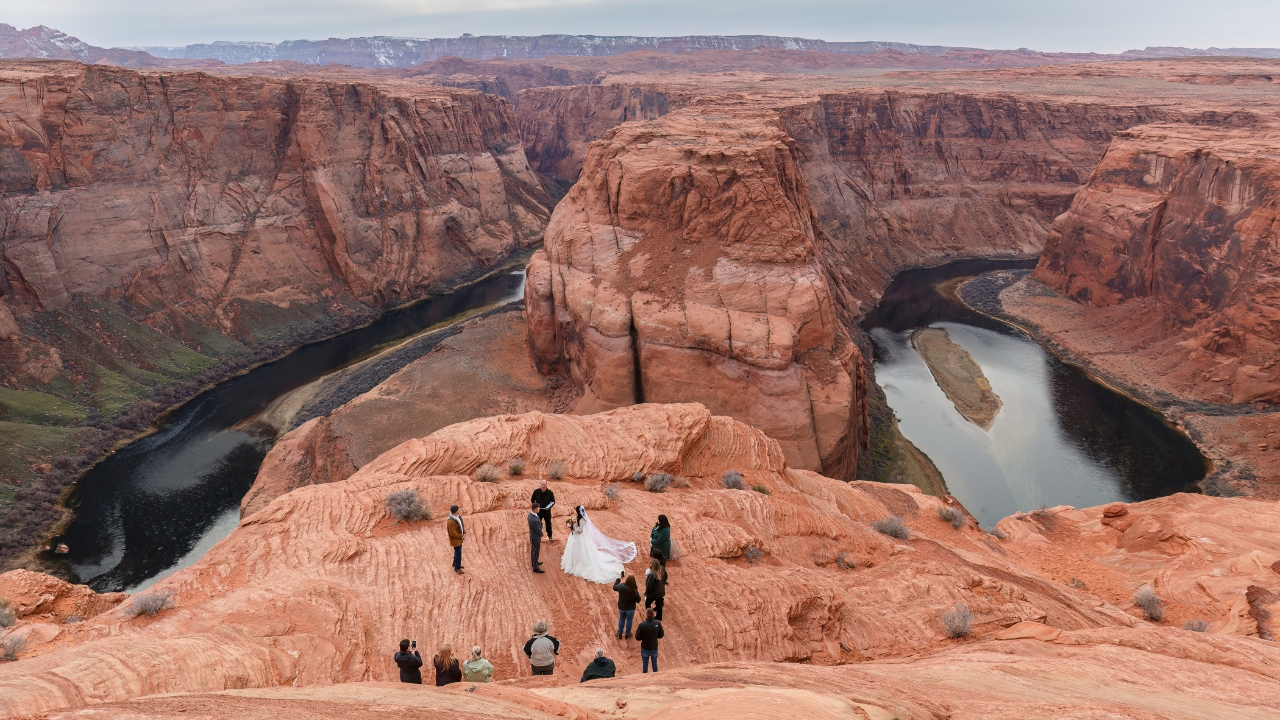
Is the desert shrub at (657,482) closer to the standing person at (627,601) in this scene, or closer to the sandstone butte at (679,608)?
the sandstone butte at (679,608)

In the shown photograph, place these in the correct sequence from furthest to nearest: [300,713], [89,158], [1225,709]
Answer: [89,158]
[1225,709]
[300,713]

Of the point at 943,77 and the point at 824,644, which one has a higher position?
the point at 943,77

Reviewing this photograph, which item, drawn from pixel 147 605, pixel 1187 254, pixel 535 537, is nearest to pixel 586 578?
pixel 535 537

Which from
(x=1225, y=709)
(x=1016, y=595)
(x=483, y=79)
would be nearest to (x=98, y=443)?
(x=1016, y=595)

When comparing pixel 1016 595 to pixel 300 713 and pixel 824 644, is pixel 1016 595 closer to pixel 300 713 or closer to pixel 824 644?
pixel 824 644

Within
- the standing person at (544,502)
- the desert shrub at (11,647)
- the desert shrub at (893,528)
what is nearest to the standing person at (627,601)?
the standing person at (544,502)

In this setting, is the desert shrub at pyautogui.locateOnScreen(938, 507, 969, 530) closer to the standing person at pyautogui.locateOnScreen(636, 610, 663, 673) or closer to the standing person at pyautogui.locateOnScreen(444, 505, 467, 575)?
the standing person at pyautogui.locateOnScreen(636, 610, 663, 673)

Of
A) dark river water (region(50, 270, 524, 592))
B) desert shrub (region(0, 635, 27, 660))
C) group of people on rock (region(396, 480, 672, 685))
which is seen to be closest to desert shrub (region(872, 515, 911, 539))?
group of people on rock (region(396, 480, 672, 685))
